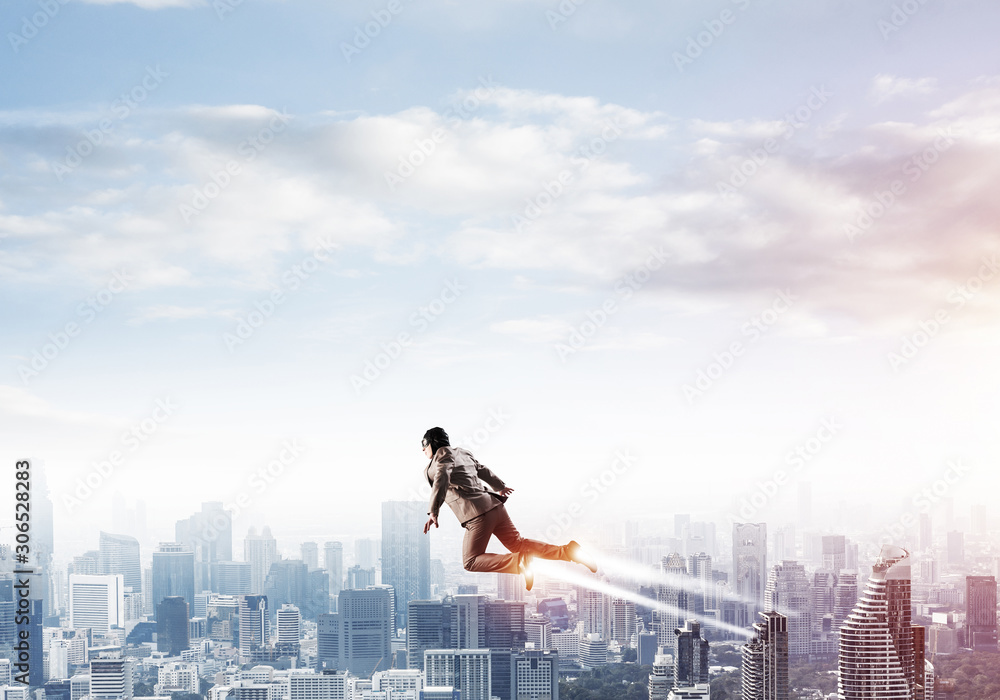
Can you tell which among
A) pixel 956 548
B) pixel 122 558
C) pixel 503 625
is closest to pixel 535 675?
pixel 503 625

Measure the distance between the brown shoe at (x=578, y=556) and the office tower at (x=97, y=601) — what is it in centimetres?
2395

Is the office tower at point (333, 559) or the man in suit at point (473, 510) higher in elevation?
the man in suit at point (473, 510)

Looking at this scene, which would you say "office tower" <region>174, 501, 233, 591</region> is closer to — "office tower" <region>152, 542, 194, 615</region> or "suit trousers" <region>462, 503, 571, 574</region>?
"office tower" <region>152, 542, 194, 615</region>

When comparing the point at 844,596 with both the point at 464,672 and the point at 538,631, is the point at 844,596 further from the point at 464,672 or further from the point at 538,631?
the point at 464,672

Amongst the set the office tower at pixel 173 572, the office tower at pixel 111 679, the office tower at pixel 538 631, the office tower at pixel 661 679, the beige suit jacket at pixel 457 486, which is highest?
the beige suit jacket at pixel 457 486

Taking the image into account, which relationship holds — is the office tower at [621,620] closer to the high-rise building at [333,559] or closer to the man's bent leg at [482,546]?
the high-rise building at [333,559]

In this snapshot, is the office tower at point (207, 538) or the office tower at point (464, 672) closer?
the office tower at point (464, 672)

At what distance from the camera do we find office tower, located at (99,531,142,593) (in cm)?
2752

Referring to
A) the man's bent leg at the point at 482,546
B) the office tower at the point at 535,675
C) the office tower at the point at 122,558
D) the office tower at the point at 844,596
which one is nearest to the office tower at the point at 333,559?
the office tower at the point at 122,558

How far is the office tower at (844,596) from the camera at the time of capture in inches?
774

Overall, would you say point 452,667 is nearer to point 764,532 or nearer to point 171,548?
point 764,532

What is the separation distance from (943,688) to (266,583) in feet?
61.1

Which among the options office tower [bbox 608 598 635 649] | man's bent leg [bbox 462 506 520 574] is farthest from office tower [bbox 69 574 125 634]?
man's bent leg [bbox 462 506 520 574]

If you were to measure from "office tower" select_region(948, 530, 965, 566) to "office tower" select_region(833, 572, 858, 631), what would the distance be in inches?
94.1
